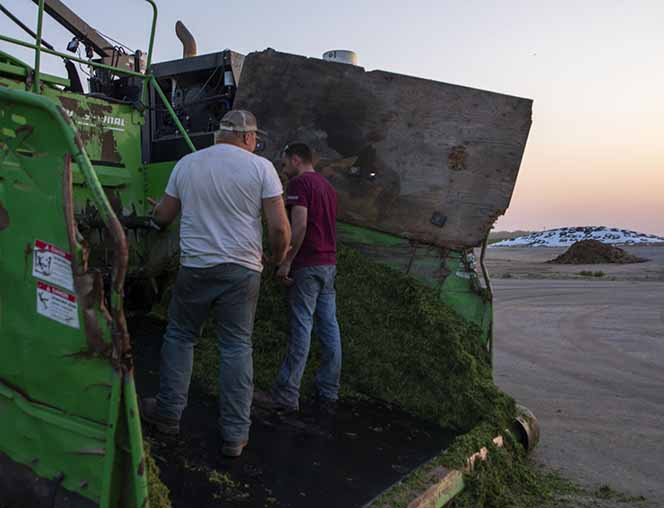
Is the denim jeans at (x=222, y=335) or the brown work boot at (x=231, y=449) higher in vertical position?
the denim jeans at (x=222, y=335)

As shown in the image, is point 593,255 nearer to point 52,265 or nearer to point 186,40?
point 186,40

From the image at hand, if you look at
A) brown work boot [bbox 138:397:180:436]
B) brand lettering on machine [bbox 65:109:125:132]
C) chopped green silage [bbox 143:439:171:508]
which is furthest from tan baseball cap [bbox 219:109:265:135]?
brand lettering on machine [bbox 65:109:125:132]

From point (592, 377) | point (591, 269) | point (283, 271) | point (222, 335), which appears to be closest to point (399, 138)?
point (283, 271)

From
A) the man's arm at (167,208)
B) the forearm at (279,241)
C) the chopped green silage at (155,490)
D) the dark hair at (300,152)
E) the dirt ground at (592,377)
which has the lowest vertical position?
the dirt ground at (592,377)

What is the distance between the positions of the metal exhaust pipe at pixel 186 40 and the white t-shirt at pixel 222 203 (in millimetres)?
4221

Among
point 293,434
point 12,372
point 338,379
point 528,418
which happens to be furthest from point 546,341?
point 12,372

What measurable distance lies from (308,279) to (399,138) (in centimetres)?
132

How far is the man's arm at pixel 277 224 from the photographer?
314 centimetres

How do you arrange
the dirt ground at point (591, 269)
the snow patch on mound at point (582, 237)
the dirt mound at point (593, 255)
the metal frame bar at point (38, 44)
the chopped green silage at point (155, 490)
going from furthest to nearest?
the snow patch on mound at point (582, 237), the dirt mound at point (593, 255), the dirt ground at point (591, 269), the metal frame bar at point (38, 44), the chopped green silage at point (155, 490)

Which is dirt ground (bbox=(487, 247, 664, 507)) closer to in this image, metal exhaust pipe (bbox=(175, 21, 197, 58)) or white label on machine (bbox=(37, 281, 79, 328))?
white label on machine (bbox=(37, 281, 79, 328))

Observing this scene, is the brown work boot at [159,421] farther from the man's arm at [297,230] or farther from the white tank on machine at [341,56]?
the white tank on machine at [341,56]

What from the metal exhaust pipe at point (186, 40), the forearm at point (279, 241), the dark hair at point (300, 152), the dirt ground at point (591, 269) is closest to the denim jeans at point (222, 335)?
the forearm at point (279, 241)

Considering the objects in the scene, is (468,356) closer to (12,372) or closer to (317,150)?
(317,150)

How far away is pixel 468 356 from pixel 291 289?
117 cm
